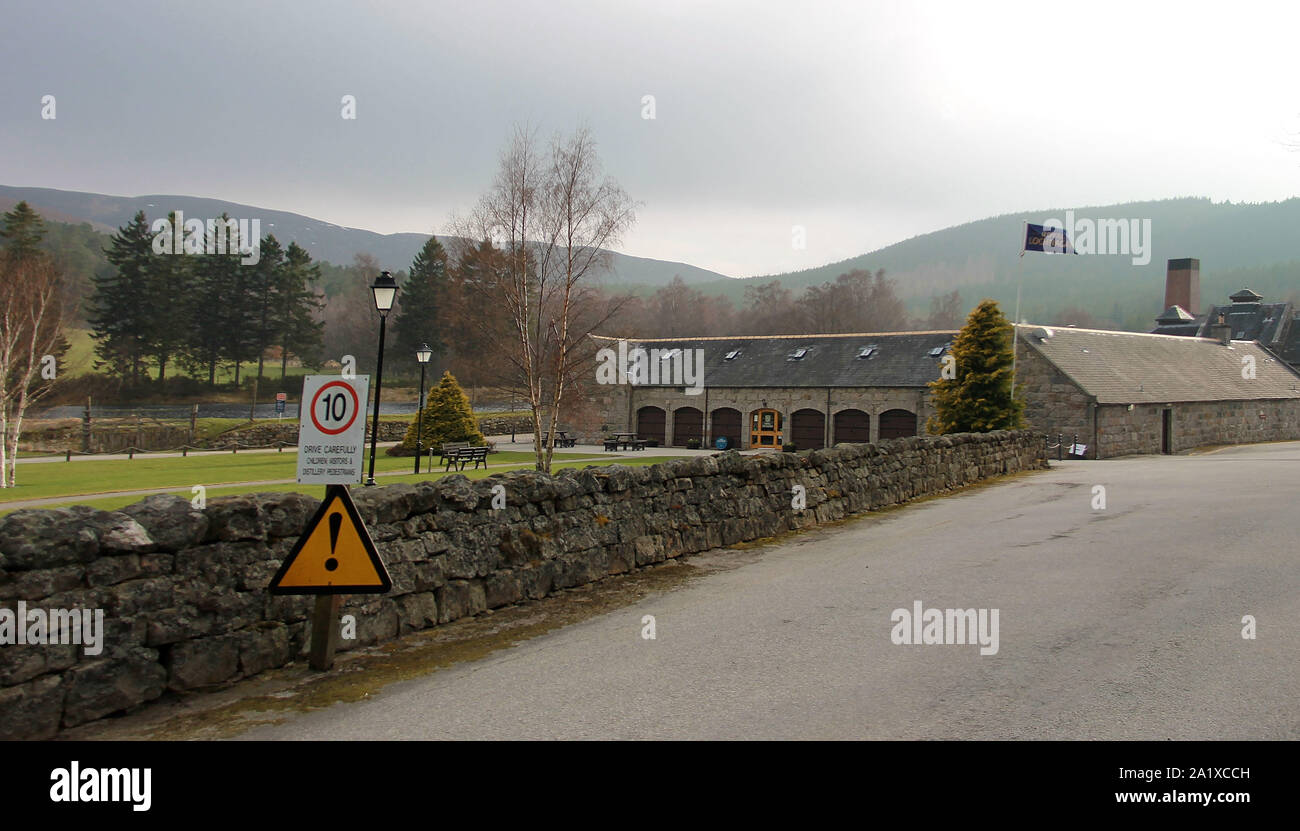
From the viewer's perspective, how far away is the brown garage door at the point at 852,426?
4369 cm

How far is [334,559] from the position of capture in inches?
235

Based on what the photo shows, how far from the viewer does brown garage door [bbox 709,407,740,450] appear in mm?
48000

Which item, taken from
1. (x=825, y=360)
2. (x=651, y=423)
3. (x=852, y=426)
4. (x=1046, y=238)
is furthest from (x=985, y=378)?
(x=651, y=423)

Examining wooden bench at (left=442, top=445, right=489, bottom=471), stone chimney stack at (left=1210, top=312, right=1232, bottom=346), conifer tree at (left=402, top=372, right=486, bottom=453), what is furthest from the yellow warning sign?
stone chimney stack at (left=1210, top=312, right=1232, bottom=346)

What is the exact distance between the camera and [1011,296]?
16462 cm

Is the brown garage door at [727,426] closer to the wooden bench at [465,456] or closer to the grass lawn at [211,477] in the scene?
the grass lawn at [211,477]

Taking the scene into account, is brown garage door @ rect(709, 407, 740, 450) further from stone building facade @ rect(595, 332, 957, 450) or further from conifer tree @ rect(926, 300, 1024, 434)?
conifer tree @ rect(926, 300, 1024, 434)

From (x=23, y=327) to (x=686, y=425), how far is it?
105 feet

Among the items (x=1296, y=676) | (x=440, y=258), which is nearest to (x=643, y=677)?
(x=1296, y=676)

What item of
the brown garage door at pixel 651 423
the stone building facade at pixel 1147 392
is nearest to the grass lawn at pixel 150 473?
the brown garage door at pixel 651 423

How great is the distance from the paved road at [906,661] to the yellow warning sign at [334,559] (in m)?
0.79
